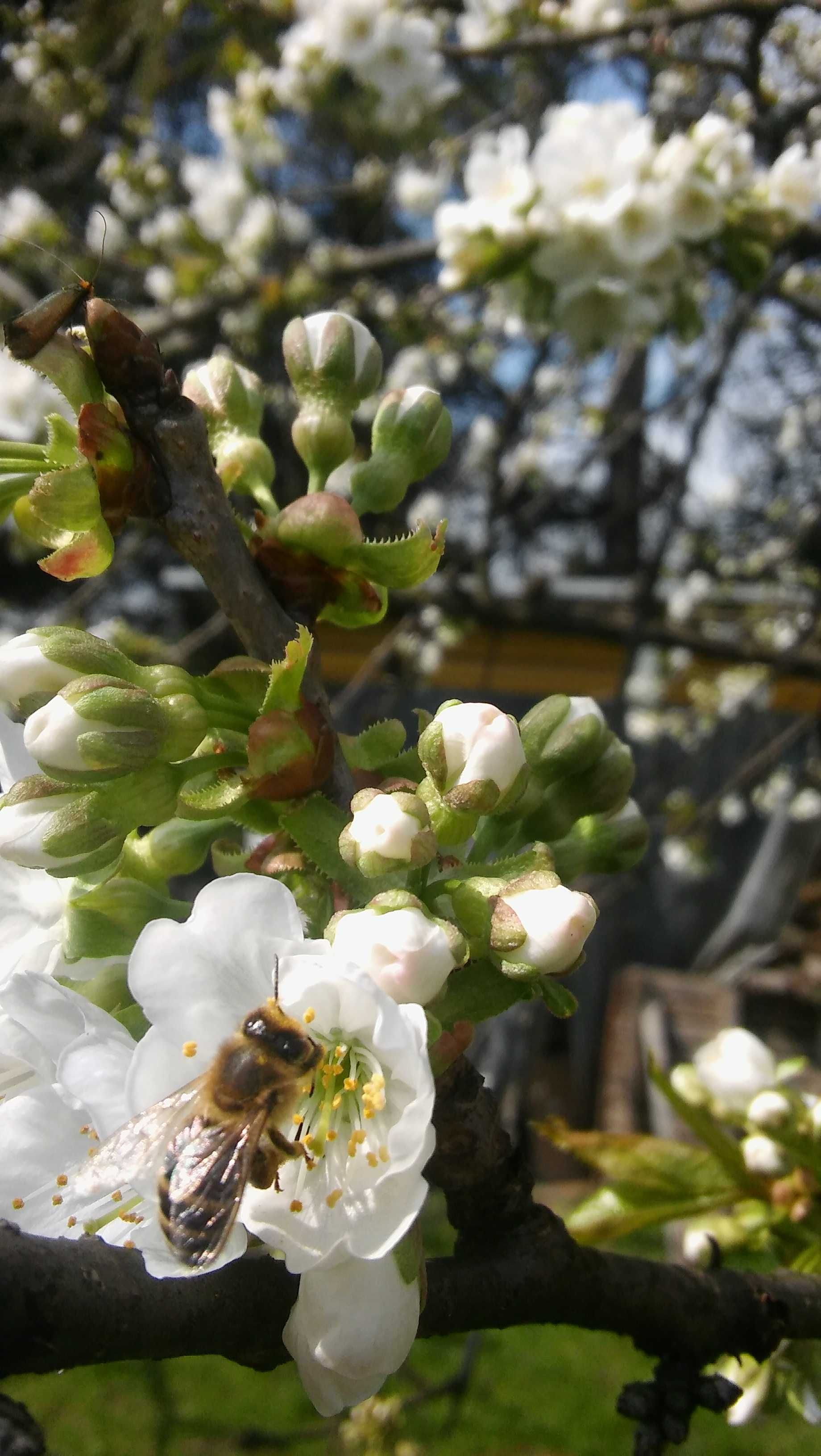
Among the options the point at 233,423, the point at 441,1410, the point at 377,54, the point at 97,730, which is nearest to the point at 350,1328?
the point at 97,730

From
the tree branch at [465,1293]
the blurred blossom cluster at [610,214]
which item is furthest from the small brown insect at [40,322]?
the blurred blossom cluster at [610,214]

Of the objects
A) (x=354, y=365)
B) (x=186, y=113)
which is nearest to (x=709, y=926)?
(x=186, y=113)

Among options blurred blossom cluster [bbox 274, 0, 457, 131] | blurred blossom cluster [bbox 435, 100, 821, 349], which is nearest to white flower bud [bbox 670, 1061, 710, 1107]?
blurred blossom cluster [bbox 435, 100, 821, 349]

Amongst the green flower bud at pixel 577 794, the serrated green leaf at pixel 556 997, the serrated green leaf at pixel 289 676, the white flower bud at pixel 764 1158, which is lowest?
the white flower bud at pixel 764 1158

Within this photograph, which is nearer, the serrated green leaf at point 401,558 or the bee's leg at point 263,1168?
the bee's leg at point 263,1168

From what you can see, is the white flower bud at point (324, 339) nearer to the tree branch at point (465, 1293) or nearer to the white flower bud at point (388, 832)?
the white flower bud at point (388, 832)

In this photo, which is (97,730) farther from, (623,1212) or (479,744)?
(623,1212)

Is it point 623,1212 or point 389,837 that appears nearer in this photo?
point 389,837
